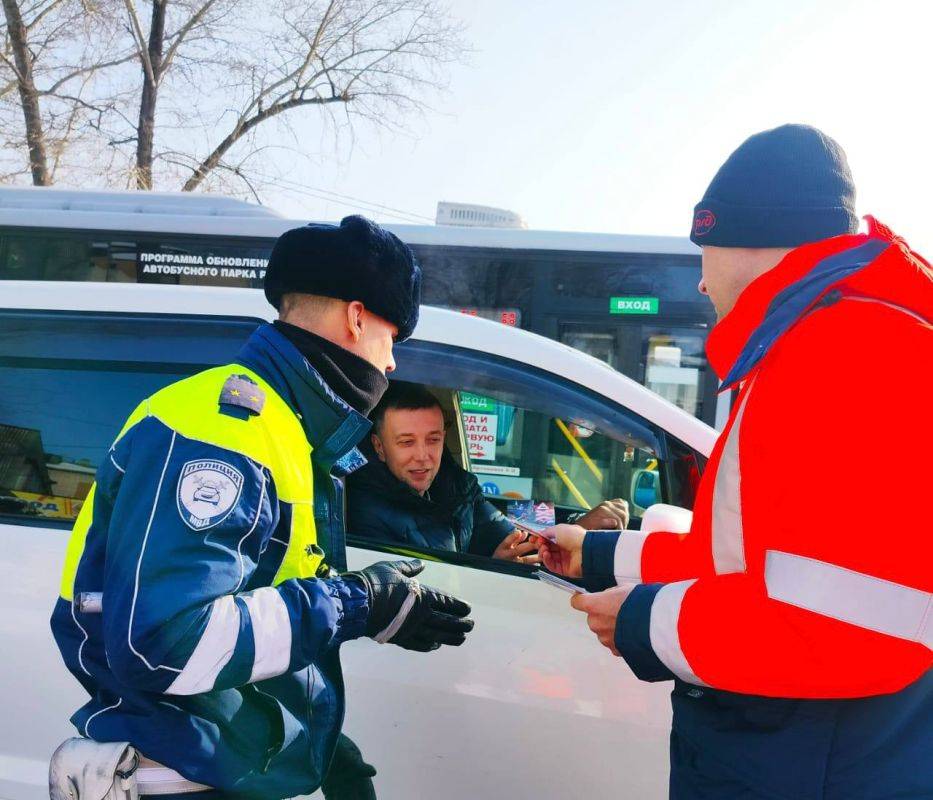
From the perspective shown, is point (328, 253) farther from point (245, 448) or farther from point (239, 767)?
point (239, 767)

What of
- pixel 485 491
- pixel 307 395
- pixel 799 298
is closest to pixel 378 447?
pixel 485 491

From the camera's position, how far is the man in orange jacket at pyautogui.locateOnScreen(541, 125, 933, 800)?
118 cm

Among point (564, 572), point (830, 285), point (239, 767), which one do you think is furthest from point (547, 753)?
point (830, 285)

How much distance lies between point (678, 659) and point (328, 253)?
0.96 m

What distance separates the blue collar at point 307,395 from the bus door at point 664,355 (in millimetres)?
5806

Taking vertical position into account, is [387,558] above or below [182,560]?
below

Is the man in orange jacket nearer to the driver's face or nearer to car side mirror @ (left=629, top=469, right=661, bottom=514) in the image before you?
→ car side mirror @ (left=629, top=469, right=661, bottom=514)

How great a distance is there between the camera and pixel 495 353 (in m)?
2.39

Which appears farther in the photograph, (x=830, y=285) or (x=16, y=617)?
(x=16, y=617)

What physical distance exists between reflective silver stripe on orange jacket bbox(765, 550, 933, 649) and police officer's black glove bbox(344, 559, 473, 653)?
769 millimetres

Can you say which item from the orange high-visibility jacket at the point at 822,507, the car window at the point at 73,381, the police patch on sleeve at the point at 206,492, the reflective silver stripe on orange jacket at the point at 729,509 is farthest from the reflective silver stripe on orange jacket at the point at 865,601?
the car window at the point at 73,381

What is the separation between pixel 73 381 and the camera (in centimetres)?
245

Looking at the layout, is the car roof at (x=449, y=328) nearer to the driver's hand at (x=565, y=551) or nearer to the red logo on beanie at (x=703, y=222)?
the driver's hand at (x=565, y=551)

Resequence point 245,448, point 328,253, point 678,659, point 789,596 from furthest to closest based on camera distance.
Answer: point 328,253
point 245,448
point 678,659
point 789,596
